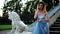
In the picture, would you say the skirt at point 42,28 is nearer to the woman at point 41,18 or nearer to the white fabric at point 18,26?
the woman at point 41,18

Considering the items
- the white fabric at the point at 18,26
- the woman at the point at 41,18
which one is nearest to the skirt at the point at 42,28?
the woman at the point at 41,18

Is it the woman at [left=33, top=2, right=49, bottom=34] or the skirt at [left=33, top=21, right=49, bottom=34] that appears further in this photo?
the skirt at [left=33, top=21, right=49, bottom=34]

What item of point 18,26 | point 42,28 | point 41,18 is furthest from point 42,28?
point 18,26

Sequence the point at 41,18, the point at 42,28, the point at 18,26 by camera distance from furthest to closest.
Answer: the point at 18,26 → the point at 42,28 → the point at 41,18

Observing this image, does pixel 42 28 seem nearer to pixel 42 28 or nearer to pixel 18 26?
pixel 42 28

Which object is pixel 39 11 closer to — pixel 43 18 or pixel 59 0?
pixel 43 18

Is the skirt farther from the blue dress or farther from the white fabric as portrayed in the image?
the white fabric

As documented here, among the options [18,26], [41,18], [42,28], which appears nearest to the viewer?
[41,18]

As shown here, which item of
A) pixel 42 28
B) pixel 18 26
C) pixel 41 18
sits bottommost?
pixel 18 26

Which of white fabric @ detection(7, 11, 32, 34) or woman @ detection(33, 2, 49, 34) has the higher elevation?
woman @ detection(33, 2, 49, 34)

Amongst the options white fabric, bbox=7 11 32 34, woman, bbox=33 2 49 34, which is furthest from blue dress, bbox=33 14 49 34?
white fabric, bbox=7 11 32 34

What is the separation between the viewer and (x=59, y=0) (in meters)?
14.9

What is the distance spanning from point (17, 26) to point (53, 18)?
283 cm

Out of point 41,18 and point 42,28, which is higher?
point 41,18
